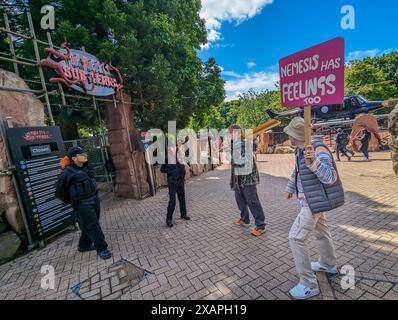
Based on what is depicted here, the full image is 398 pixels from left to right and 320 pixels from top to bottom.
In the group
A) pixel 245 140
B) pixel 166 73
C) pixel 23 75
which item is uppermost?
pixel 23 75

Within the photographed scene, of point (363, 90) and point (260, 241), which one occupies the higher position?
point (363, 90)

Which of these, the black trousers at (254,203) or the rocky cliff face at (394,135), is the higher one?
the rocky cliff face at (394,135)

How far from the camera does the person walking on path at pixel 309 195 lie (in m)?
2.29

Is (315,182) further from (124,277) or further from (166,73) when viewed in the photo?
(166,73)

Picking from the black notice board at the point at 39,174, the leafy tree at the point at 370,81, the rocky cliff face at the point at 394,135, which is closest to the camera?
the black notice board at the point at 39,174

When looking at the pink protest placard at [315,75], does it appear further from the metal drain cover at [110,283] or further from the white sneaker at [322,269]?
the metal drain cover at [110,283]

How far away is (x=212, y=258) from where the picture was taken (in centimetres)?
355

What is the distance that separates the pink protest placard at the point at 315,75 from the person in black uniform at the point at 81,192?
11.9 ft

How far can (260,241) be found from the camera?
156 inches

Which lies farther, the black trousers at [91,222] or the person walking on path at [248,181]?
the person walking on path at [248,181]

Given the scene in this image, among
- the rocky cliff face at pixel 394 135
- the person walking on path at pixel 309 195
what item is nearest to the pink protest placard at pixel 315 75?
the person walking on path at pixel 309 195

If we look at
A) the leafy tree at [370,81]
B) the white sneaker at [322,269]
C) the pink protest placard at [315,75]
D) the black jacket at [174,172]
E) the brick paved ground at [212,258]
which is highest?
the leafy tree at [370,81]
